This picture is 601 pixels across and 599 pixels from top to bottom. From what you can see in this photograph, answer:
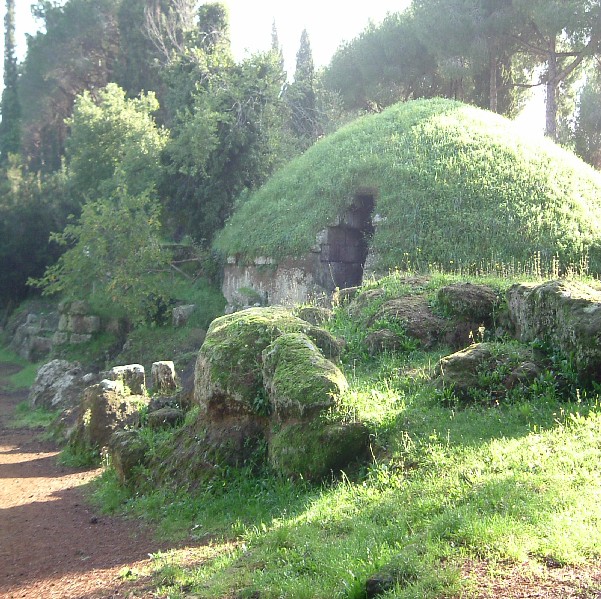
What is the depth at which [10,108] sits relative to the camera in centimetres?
3825

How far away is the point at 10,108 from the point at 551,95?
2965 centimetres

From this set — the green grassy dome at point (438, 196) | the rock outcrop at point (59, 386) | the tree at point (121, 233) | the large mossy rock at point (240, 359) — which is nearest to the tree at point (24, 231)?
the tree at point (121, 233)

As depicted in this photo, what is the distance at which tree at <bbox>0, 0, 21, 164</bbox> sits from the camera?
37.8 metres

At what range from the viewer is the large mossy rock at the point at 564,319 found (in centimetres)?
648

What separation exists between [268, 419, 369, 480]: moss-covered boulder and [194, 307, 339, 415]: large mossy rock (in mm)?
982

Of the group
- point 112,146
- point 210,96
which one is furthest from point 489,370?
point 112,146

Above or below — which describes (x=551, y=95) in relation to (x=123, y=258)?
above

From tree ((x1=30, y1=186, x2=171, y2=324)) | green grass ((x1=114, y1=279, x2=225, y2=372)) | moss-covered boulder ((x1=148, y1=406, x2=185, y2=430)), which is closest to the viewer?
moss-covered boulder ((x1=148, y1=406, x2=185, y2=430))

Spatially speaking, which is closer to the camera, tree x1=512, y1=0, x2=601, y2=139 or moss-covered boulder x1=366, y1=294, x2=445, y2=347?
moss-covered boulder x1=366, y1=294, x2=445, y2=347

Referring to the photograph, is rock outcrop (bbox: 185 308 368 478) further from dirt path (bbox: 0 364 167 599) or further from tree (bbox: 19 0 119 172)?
tree (bbox: 19 0 119 172)

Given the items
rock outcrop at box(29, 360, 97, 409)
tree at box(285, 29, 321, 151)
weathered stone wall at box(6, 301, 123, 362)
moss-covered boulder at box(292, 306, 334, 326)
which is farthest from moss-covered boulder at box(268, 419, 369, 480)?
tree at box(285, 29, 321, 151)

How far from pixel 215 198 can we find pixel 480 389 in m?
16.6

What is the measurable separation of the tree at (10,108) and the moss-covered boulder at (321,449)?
117 ft

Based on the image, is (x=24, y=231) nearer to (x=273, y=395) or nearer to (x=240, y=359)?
(x=240, y=359)
